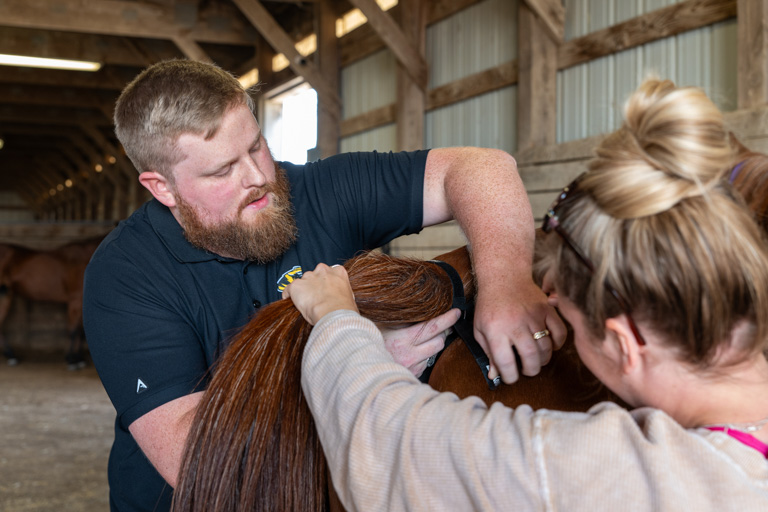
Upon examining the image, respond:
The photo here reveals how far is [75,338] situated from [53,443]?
10.3 ft

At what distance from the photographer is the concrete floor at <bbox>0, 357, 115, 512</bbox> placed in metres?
3.41

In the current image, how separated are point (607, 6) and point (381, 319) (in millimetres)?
4091

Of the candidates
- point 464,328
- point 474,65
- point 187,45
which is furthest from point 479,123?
point 464,328

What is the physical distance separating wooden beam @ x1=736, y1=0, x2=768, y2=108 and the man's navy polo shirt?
8.28 feet

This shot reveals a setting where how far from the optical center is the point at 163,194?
1492 millimetres

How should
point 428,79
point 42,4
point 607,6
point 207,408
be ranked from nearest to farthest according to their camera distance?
point 207,408
point 607,6
point 428,79
point 42,4

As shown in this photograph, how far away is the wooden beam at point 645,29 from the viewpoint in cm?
372

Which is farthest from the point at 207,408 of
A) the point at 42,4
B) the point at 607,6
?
the point at 42,4

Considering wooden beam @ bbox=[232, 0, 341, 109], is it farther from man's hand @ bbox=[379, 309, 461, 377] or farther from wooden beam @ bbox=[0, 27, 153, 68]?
man's hand @ bbox=[379, 309, 461, 377]

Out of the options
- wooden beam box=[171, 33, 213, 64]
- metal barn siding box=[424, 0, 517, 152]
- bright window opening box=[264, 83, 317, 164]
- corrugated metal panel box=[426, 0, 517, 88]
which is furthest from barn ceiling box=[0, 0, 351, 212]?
metal barn siding box=[424, 0, 517, 152]

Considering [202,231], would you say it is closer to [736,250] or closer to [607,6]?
[736,250]

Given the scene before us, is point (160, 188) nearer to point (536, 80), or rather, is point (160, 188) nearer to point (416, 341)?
point (416, 341)

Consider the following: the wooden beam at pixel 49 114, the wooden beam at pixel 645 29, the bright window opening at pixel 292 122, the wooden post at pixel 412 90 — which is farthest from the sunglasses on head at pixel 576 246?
the wooden beam at pixel 49 114

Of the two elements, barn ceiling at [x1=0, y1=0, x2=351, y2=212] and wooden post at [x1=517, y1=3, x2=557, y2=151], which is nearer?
wooden post at [x1=517, y1=3, x2=557, y2=151]
